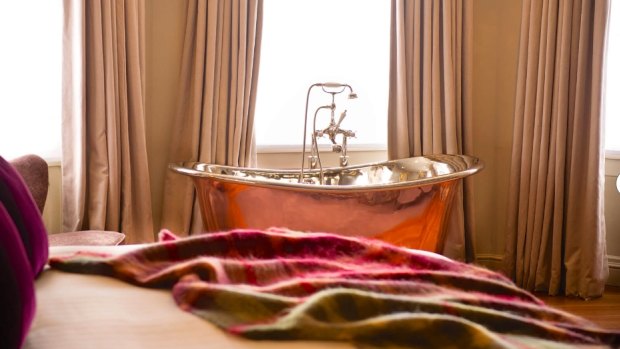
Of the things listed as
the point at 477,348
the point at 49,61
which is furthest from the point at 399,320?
the point at 49,61

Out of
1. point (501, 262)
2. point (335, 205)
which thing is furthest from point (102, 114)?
point (501, 262)

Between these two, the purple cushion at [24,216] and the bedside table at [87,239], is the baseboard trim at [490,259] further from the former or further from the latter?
the purple cushion at [24,216]

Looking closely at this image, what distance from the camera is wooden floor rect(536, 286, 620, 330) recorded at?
3188mm

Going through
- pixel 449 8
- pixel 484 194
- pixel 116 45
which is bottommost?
pixel 484 194

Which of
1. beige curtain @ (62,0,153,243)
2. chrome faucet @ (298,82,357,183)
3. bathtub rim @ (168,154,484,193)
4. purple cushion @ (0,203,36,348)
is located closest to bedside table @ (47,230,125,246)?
beige curtain @ (62,0,153,243)

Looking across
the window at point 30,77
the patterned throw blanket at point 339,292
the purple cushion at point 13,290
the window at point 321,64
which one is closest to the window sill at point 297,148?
the window at point 321,64

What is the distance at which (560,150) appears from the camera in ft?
11.5

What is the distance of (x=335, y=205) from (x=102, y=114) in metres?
1.09

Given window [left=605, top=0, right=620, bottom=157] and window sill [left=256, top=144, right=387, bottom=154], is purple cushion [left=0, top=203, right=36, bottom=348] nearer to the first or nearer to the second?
window sill [left=256, top=144, right=387, bottom=154]

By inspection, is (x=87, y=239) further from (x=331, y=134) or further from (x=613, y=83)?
(x=613, y=83)

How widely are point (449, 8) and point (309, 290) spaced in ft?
8.70

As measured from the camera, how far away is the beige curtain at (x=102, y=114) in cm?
313

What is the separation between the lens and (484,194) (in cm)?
404

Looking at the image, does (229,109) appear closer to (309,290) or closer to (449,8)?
(449,8)
